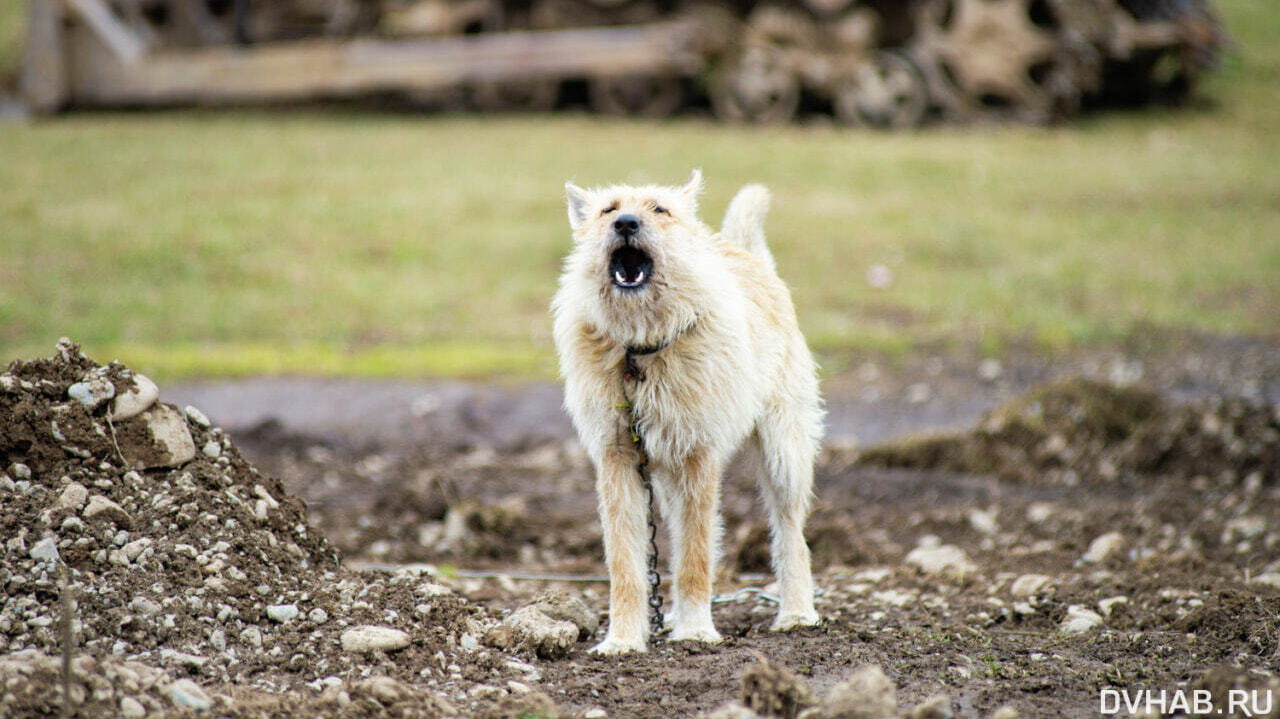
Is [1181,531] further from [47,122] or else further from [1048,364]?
[47,122]

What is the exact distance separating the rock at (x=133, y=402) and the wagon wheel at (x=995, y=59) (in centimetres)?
1594

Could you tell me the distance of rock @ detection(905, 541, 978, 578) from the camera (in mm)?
6660

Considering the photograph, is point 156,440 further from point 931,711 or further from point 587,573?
point 931,711

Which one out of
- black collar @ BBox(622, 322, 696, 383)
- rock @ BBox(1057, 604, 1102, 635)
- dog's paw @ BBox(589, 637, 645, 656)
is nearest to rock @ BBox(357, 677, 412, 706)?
dog's paw @ BBox(589, 637, 645, 656)

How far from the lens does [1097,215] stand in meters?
15.8

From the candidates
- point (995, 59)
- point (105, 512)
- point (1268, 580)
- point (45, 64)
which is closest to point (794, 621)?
point (1268, 580)

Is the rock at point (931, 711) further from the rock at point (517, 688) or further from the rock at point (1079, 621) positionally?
the rock at point (1079, 621)

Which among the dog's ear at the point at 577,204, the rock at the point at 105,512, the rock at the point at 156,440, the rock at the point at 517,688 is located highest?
the dog's ear at the point at 577,204

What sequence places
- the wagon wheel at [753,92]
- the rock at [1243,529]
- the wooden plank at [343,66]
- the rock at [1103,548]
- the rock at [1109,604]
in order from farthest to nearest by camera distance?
the wooden plank at [343,66]
the wagon wheel at [753,92]
the rock at [1243,529]
the rock at [1103,548]
the rock at [1109,604]

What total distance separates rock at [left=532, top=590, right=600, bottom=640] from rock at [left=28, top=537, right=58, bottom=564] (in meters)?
1.98

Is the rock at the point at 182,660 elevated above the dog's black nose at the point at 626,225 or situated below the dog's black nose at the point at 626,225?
below

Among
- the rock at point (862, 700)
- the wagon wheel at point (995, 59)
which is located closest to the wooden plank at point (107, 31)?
the wagon wheel at point (995, 59)

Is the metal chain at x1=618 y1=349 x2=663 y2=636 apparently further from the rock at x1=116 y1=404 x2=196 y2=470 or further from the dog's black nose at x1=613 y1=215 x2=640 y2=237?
the rock at x1=116 y1=404 x2=196 y2=470

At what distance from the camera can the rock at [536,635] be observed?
516cm
